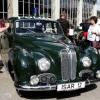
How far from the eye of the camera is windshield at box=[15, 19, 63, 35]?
8206 mm

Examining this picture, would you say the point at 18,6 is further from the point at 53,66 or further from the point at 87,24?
the point at 53,66

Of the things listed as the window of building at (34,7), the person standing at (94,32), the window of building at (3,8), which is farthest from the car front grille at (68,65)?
the window of building at (34,7)

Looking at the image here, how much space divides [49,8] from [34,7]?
2.27 metres

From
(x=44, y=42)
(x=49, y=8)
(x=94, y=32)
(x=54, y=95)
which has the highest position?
(x=49, y=8)

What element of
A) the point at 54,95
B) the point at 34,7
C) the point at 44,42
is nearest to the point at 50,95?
the point at 54,95

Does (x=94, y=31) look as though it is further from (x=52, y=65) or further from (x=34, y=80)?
(x=34, y=80)

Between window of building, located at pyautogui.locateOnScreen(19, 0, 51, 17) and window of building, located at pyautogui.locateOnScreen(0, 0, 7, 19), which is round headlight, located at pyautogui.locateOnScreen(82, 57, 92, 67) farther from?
window of building, located at pyautogui.locateOnScreen(19, 0, 51, 17)

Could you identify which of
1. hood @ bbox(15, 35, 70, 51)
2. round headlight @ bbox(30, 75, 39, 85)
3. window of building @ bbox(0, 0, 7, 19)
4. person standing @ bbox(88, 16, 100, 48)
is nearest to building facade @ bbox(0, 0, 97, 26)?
window of building @ bbox(0, 0, 7, 19)

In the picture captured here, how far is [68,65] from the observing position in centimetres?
661

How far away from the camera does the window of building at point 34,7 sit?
60.8 feet

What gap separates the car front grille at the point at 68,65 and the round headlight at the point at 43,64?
0.32m

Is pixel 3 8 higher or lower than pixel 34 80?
higher

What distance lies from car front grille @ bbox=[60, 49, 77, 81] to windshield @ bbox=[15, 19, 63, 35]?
1.74 metres

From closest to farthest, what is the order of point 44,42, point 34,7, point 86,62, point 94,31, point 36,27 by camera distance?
point 86,62 < point 44,42 < point 36,27 < point 94,31 < point 34,7
